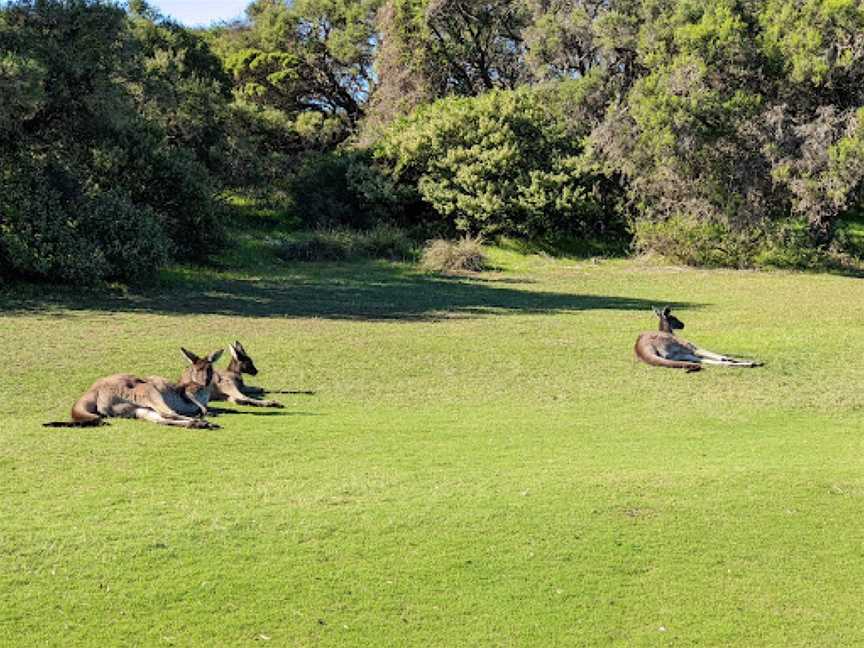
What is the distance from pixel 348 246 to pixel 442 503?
28.2 meters

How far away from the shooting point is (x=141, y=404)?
11.0m

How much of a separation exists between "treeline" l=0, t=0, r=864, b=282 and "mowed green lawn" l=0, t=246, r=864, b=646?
9235 millimetres

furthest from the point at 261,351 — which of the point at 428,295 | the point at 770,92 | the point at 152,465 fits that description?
the point at 770,92

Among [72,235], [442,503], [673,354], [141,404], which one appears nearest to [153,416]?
[141,404]

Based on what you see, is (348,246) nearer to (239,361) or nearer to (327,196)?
(327,196)

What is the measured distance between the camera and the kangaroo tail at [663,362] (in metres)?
15.3

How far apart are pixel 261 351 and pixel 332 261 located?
739 inches

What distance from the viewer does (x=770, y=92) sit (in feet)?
119

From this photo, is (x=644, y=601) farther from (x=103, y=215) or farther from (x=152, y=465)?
(x=103, y=215)

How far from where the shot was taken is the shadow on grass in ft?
71.6

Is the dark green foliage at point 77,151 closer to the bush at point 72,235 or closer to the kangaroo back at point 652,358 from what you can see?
the bush at point 72,235

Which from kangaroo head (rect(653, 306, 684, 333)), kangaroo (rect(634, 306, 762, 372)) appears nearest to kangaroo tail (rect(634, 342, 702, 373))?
kangaroo (rect(634, 306, 762, 372))

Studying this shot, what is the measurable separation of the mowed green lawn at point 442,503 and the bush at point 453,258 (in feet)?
53.9

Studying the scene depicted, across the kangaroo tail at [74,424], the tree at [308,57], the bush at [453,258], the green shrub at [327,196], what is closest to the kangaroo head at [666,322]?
the kangaroo tail at [74,424]
